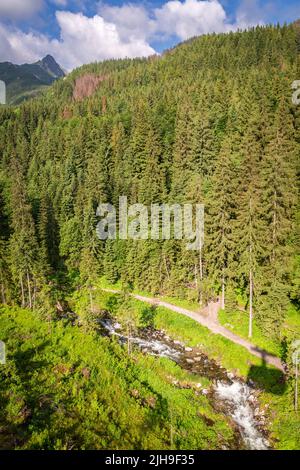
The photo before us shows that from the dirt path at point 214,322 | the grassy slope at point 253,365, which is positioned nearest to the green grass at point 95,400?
the grassy slope at point 253,365

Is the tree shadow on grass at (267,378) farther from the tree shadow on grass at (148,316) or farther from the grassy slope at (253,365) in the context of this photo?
the tree shadow on grass at (148,316)

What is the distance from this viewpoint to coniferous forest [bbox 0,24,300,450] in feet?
69.7

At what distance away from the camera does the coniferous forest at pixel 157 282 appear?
21250mm

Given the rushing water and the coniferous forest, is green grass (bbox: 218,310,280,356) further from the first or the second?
the rushing water

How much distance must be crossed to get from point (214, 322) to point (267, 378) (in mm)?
9930

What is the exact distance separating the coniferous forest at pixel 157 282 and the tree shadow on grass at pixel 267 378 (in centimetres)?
10

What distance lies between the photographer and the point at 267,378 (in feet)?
83.1

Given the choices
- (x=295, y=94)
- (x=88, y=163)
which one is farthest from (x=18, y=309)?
(x=295, y=94)

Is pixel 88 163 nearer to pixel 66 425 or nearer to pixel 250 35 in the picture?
pixel 66 425

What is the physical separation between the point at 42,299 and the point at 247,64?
99805mm

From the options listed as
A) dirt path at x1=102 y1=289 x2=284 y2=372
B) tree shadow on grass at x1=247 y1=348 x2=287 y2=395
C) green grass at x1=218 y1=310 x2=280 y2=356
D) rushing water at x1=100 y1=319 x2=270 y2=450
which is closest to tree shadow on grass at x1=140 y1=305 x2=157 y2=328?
rushing water at x1=100 y1=319 x2=270 y2=450

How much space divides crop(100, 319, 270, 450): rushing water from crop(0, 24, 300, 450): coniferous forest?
56cm

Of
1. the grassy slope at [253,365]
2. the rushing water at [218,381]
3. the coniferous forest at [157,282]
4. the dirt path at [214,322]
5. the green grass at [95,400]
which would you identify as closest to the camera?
the green grass at [95,400]

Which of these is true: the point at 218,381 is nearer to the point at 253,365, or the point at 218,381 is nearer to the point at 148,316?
the point at 253,365
